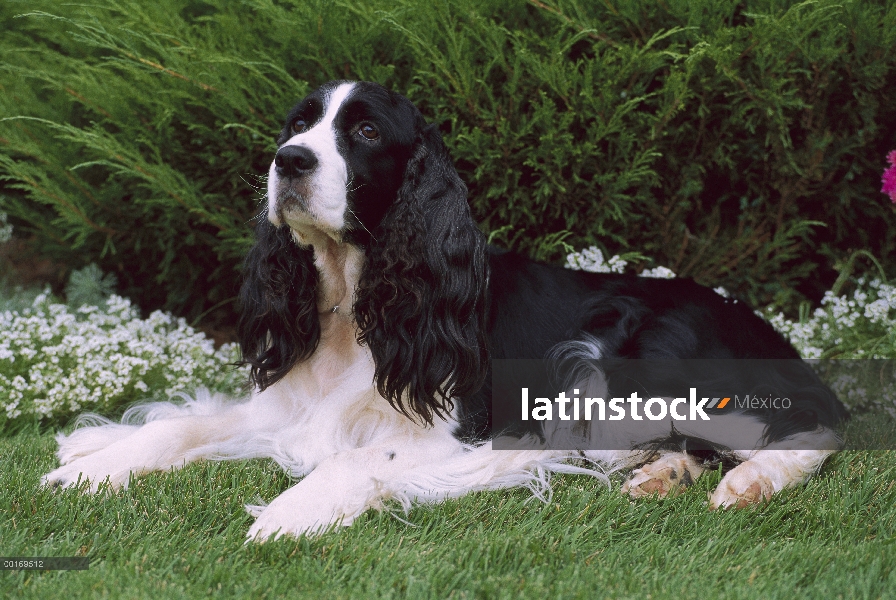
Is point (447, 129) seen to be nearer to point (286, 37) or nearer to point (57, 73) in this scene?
point (286, 37)

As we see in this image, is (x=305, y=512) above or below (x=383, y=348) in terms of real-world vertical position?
below

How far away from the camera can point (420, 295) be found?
294 cm

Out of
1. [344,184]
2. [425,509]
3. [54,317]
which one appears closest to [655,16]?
[344,184]

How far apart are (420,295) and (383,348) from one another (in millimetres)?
228

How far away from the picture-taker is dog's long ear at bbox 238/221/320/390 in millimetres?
3076

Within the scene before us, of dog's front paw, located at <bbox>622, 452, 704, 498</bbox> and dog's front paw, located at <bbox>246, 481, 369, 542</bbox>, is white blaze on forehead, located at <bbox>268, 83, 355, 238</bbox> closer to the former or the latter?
dog's front paw, located at <bbox>246, 481, 369, 542</bbox>

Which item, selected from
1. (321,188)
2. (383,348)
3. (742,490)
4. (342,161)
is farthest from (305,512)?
(742,490)

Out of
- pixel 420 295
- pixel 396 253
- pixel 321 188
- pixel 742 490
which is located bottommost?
pixel 742 490

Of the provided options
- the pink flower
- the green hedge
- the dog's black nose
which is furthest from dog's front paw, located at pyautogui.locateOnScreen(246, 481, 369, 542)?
the pink flower

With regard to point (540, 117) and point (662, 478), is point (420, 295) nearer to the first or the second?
point (662, 478)

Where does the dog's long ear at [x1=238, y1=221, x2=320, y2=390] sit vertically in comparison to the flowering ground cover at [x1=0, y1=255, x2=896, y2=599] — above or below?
above

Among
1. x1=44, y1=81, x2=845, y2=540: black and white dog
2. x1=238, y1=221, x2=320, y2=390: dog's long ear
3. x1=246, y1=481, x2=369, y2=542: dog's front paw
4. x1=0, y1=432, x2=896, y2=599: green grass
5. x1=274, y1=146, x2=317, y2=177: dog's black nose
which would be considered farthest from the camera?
x1=238, y1=221, x2=320, y2=390: dog's long ear

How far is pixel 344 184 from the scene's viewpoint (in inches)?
109

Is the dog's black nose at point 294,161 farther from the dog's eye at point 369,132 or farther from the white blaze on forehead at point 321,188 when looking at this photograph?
the dog's eye at point 369,132
